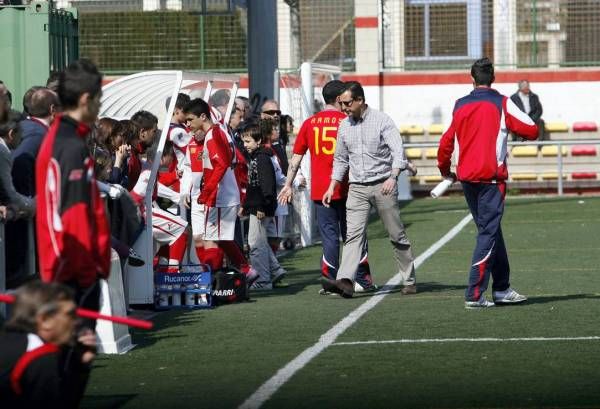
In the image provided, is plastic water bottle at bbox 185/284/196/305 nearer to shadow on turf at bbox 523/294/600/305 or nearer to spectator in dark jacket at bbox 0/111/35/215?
shadow on turf at bbox 523/294/600/305

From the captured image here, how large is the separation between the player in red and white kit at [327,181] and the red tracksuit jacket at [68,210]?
272 inches

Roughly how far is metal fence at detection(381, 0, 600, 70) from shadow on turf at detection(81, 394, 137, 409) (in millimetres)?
25402

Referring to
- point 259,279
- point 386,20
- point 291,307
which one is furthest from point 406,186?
point 291,307

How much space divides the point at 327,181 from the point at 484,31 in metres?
20.4

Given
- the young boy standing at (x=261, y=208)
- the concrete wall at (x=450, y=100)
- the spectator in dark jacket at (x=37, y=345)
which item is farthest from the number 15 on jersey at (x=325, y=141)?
the concrete wall at (x=450, y=100)

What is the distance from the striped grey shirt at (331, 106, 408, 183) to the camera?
13305mm

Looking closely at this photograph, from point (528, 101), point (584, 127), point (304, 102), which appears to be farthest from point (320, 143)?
point (584, 127)

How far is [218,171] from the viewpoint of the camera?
44.7ft

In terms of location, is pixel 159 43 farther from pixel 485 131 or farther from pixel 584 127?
pixel 485 131

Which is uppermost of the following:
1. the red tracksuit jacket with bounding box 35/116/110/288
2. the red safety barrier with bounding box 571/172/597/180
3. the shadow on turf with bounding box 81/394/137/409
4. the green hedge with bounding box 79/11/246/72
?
the green hedge with bounding box 79/11/246/72

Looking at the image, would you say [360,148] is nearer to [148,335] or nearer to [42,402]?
[148,335]

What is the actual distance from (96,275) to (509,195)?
22.9m

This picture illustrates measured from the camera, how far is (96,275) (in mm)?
7133

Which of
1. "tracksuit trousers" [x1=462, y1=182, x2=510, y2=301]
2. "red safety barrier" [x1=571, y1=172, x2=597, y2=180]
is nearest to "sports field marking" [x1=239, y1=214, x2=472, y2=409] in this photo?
"tracksuit trousers" [x1=462, y1=182, x2=510, y2=301]
